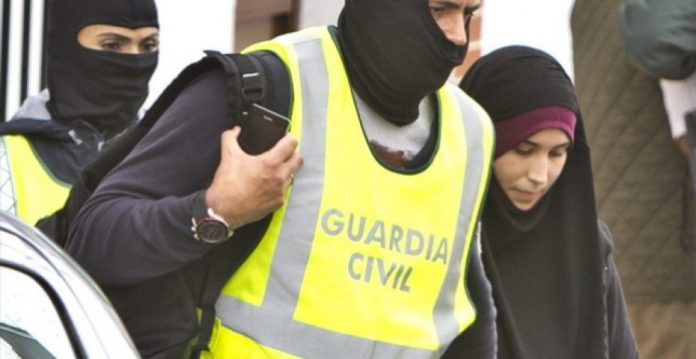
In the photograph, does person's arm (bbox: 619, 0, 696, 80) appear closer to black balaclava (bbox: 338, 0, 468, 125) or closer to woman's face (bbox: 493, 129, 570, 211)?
woman's face (bbox: 493, 129, 570, 211)

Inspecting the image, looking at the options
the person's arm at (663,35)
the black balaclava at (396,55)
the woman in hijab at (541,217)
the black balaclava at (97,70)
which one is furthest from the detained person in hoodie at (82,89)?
the black balaclava at (396,55)

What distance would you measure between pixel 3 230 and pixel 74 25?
275cm

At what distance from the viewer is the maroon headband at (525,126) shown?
5.13 meters

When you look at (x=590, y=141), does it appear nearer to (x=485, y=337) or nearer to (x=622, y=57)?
(x=622, y=57)

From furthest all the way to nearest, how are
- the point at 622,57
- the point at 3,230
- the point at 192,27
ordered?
the point at 192,27
the point at 622,57
the point at 3,230

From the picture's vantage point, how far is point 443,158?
14.5 feet

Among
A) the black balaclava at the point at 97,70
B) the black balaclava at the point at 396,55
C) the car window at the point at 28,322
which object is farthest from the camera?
the black balaclava at the point at 97,70

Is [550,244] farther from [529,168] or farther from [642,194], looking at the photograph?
[642,194]

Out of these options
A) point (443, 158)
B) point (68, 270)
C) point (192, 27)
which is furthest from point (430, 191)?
point (192, 27)

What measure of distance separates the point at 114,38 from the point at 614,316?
1532 millimetres

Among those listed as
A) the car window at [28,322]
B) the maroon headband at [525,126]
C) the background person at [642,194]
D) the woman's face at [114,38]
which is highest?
the car window at [28,322]

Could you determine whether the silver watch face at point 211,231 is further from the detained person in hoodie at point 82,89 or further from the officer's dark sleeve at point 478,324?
the detained person in hoodie at point 82,89

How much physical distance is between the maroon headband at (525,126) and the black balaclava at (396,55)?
2.57ft

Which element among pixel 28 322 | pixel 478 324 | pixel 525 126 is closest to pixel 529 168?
pixel 525 126
